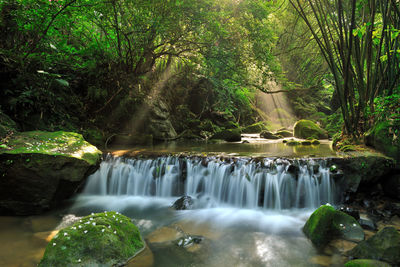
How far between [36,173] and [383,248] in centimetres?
564

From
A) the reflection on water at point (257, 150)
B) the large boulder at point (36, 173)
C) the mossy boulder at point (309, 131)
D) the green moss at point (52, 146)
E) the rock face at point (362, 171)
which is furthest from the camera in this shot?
the mossy boulder at point (309, 131)

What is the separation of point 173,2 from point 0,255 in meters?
6.95

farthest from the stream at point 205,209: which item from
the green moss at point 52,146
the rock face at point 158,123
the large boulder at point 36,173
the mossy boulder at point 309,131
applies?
the mossy boulder at point 309,131

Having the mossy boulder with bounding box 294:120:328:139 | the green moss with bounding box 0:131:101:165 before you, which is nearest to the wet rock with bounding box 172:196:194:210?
the green moss with bounding box 0:131:101:165

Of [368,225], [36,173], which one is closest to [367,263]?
[368,225]

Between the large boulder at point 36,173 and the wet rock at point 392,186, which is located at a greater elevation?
the large boulder at point 36,173

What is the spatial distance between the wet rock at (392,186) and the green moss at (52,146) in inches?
267

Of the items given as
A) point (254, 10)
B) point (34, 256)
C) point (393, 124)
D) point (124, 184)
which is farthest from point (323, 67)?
point (34, 256)

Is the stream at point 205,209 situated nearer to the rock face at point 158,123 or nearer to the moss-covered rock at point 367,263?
the moss-covered rock at point 367,263

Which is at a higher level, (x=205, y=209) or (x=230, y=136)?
(x=230, y=136)

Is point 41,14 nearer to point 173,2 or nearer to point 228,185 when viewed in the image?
point 173,2

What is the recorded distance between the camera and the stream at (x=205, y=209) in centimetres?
328

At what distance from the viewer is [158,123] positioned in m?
10.8

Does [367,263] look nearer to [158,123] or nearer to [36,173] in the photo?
[36,173]
